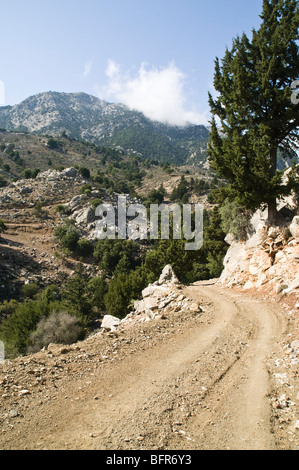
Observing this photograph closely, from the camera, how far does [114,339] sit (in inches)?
318

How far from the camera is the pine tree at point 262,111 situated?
13867 millimetres

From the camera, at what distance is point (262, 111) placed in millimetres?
14898

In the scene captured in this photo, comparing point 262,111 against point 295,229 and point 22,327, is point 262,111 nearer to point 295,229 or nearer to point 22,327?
point 295,229

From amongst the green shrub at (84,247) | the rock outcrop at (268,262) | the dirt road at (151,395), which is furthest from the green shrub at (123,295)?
the green shrub at (84,247)

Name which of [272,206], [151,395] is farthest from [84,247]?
[151,395]

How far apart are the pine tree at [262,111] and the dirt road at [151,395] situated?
8334 millimetres

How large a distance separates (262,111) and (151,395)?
51.9ft

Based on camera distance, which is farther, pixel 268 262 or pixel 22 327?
pixel 22 327

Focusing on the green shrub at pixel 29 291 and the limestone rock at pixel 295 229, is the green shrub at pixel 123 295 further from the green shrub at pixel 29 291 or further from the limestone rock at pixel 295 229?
the limestone rock at pixel 295 229

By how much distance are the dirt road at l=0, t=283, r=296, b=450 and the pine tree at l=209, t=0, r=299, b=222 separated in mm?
8334

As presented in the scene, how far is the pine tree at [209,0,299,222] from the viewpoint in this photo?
45.5 ft

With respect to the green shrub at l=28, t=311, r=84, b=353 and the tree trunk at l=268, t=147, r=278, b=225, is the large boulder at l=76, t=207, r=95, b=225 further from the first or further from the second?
the tree trunk at l=268, t=147, r=278, b=225
